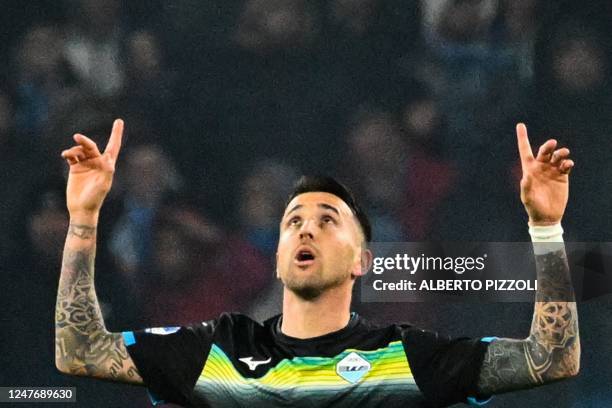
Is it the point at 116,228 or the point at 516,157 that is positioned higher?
the point at 516,157

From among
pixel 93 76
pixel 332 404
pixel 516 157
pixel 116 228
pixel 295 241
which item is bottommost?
pixel 332 404

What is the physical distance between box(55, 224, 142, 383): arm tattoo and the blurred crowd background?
67.5 inches

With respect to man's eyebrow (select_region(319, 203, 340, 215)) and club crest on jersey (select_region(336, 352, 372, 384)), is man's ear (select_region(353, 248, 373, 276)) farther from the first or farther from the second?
club crest on jersey (select_region(336, 352, 372, 384))

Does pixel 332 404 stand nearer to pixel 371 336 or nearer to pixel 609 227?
pixel 371 336

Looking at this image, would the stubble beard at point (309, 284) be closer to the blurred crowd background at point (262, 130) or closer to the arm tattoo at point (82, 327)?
the arm tattoo at point (82, 327)

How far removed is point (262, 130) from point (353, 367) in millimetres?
2356

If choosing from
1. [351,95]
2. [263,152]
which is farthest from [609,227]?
[263,152]

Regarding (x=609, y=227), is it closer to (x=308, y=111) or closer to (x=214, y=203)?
(x=308, y=111)

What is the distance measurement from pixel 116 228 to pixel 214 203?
0.65 meters

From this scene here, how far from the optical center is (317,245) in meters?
4.82

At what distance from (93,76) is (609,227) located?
345 cm

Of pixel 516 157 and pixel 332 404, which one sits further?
pixel 516 157

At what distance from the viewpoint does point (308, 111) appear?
22.1 feet

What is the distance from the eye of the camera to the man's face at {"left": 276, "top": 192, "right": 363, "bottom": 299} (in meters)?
4.78
